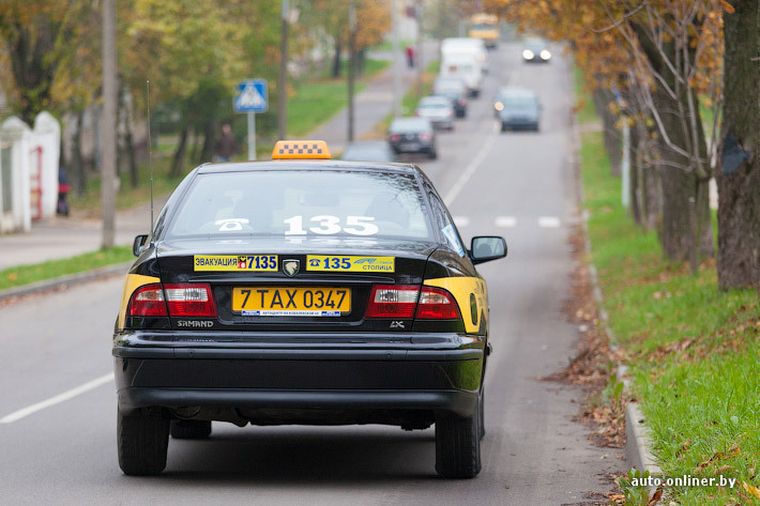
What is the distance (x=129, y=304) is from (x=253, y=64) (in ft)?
169

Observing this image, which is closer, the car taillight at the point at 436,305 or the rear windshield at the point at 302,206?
the car taillight at the point at 436,305

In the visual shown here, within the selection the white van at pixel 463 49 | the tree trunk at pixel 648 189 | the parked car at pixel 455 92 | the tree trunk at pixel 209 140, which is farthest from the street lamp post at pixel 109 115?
the white van at pixel 463 49

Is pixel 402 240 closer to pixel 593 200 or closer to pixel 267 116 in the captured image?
pixel 593 200

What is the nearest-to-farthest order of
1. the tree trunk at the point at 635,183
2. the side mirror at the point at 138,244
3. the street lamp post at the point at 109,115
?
the side mirror at the point at 138,244
the street lamp post at the point at 109,115
the tree trunk at the point at 635,183

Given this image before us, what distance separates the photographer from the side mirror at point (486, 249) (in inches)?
356

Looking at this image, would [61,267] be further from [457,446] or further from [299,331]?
[299,331]

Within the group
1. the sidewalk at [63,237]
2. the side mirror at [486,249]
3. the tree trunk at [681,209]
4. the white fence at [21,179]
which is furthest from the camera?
the white fence at [21,179]

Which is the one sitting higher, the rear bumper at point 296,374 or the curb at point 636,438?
the rear bumper at point 296,374

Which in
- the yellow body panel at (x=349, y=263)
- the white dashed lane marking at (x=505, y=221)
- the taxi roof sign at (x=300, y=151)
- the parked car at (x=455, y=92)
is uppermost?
the parked car at (x=455, y=92)

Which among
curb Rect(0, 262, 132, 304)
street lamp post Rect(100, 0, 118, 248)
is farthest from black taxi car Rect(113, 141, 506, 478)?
street lamp post Rect(100, 0, 118, 248)

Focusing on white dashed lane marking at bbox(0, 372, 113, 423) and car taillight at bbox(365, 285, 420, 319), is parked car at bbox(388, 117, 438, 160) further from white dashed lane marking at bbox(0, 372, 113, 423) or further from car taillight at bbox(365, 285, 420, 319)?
car taillight at bbox(365, 285, 420, 319)

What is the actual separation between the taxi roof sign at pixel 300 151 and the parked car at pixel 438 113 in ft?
227

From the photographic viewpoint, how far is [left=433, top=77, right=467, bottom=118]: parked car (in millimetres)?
89562

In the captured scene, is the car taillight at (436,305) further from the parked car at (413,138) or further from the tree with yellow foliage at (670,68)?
the parked car at (413,138)
